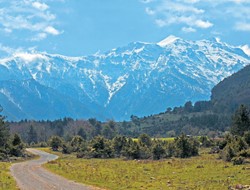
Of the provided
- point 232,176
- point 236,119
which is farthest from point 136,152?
point 232,176

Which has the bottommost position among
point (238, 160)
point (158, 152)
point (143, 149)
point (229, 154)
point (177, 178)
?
point (177, 178)

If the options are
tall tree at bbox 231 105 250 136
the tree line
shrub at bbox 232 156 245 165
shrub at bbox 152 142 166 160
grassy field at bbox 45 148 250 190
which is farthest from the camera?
tall tree at bbox 231 105 250 136

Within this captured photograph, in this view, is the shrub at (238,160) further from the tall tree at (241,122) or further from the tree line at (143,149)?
the tall tree at (241,122)

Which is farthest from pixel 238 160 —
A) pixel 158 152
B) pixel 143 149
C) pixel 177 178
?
pixel 143 149

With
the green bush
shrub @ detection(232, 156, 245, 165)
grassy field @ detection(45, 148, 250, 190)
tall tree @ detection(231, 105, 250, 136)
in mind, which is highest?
tall tree @ detection(231, 105, 250, 136)

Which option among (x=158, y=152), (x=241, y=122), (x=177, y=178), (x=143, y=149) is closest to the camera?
(x=177, y=178)

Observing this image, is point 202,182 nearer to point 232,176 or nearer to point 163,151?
point 232,176

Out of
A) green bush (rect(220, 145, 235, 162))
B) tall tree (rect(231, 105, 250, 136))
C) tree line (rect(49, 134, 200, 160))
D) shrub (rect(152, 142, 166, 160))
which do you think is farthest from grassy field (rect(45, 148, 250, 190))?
tall tree (rect(231, 105, 250, 136))

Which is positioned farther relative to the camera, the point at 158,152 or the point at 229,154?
the point at 158,152

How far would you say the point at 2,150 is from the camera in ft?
326

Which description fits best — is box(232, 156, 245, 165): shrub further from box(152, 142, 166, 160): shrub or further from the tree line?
box(152, 142, 166, 160): shrub

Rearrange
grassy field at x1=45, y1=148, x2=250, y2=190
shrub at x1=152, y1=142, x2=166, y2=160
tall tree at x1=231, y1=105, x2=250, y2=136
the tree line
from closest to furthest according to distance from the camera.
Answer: grassy field at x1=45, y1=148, x2=250, y2=190
the tree line
shrub at x1=152, y1=142, x2=166, y2=160
tall tree at x1=231, y1=105, x2=250, y2=136

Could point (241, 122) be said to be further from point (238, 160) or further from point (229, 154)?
point (238, 160)

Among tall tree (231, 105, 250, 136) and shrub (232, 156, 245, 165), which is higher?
tall tree (231, 105, 250, 136)
